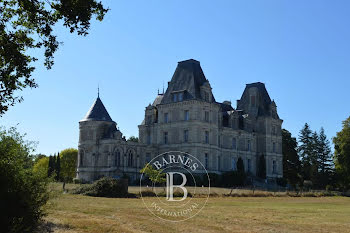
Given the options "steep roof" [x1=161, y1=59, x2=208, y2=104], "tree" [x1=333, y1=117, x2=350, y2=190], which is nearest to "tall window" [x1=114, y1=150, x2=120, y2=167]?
"steep roof" [x1=161, y1=59, x2=208, y2=104]

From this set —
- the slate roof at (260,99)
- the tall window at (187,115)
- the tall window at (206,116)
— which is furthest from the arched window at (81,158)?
the slate roof at (260,99)

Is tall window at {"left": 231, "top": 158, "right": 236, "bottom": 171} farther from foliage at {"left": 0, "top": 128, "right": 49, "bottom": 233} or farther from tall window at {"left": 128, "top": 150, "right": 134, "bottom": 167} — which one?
foliage at {"left": 0, "top": 128, "right": 49, "bottom": 233}

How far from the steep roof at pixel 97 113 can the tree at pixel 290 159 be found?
109 ft

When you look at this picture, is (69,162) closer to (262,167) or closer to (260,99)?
(262,167)

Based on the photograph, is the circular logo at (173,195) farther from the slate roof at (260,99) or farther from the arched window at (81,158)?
the slate roof at (260,99)

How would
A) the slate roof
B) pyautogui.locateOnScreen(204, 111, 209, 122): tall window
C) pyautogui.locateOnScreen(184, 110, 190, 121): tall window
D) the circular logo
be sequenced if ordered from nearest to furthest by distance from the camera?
the circular logo → pyautogui.locateOnScreen(184, 110, 190, 121): tall window → pyautogui.locateOnScreen(204, 111, 209, 122): tall window → the slate roof

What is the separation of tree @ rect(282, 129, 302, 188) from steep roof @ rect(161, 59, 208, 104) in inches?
1008

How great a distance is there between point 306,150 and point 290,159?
308 centimetres

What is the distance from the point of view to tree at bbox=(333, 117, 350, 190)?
179 ft

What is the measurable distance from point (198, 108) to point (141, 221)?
35042mm

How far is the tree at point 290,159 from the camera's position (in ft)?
228

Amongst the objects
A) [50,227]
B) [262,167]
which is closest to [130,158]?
[262,167]

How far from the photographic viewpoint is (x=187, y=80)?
5066 cm

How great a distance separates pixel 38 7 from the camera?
37.8 ft
